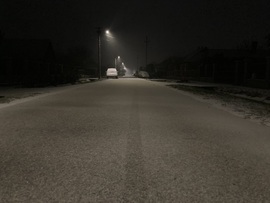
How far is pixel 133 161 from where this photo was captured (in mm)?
4520

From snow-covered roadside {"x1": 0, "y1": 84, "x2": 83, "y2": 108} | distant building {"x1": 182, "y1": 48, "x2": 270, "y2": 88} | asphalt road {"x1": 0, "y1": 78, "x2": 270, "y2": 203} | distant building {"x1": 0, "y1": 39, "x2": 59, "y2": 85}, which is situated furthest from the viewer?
distant building {"x1": 0, "y1": 39, "x2": 59, "y2": 85}

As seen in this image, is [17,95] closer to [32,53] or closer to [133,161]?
[133,161]

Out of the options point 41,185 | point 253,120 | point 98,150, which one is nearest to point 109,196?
point 41,185

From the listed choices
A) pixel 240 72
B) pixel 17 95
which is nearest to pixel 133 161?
pixel 17 95

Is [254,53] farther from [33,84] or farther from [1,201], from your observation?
[1,201]

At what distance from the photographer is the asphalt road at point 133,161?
11.0 feet

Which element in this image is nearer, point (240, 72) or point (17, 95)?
point (17, 95)

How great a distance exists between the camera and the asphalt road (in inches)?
131

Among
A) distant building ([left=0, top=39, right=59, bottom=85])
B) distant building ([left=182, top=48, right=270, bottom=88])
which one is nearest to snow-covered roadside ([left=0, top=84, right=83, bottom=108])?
distant building ([left=0, top=39, right=59, bottom=85])

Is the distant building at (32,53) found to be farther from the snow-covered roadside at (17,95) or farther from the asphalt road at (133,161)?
the asphalt road at (133,161)

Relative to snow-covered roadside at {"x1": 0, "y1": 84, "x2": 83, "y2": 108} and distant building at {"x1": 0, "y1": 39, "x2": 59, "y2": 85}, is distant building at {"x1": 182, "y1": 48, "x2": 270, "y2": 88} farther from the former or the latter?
distant building at {"x1": 0, "y1": 39, "x2": 59, "y2": 85}

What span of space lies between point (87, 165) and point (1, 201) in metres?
1.43

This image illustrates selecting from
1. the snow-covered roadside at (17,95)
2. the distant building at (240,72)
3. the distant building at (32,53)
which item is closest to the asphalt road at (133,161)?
the snow-covered roadside at (17,95)

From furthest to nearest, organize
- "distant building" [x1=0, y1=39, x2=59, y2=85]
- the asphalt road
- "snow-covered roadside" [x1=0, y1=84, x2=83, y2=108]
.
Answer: "distant building" [x1=0, y1=39, x2=59, y2=85] < "snow-covered roadside" [x1=0, y1=84, x2=83, y2=108] < the asphalt road
